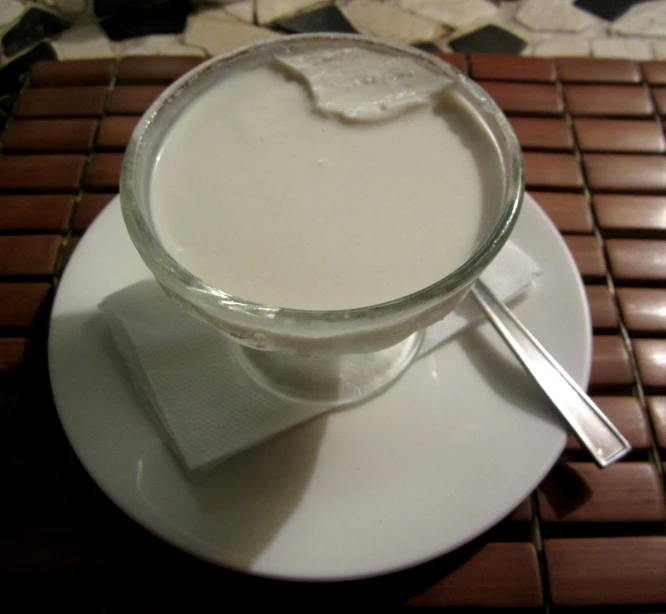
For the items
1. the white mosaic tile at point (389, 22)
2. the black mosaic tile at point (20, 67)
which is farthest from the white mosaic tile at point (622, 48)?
the black mosaic tile at point (20, 67)

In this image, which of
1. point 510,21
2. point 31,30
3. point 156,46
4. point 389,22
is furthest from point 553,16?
point 31,30

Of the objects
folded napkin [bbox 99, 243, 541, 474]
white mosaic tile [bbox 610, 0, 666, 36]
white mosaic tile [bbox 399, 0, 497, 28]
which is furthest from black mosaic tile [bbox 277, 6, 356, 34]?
folded napkin [bbox 99, 243, 541, 474]

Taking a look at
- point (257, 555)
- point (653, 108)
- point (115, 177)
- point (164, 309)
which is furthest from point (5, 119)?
point (653, 108)

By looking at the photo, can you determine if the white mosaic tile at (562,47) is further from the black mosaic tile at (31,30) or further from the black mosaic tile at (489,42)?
the black mosaic tile at (31,30)

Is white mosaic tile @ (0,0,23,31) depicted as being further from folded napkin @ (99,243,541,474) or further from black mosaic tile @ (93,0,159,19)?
folded napkin @ (99,243,541,474)

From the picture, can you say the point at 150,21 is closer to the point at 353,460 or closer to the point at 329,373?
the point at 329,373

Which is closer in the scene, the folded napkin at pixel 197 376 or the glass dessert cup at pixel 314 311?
the glass dessert cup at pixel 314 311

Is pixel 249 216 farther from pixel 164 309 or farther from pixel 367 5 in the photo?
pixel 367 5
